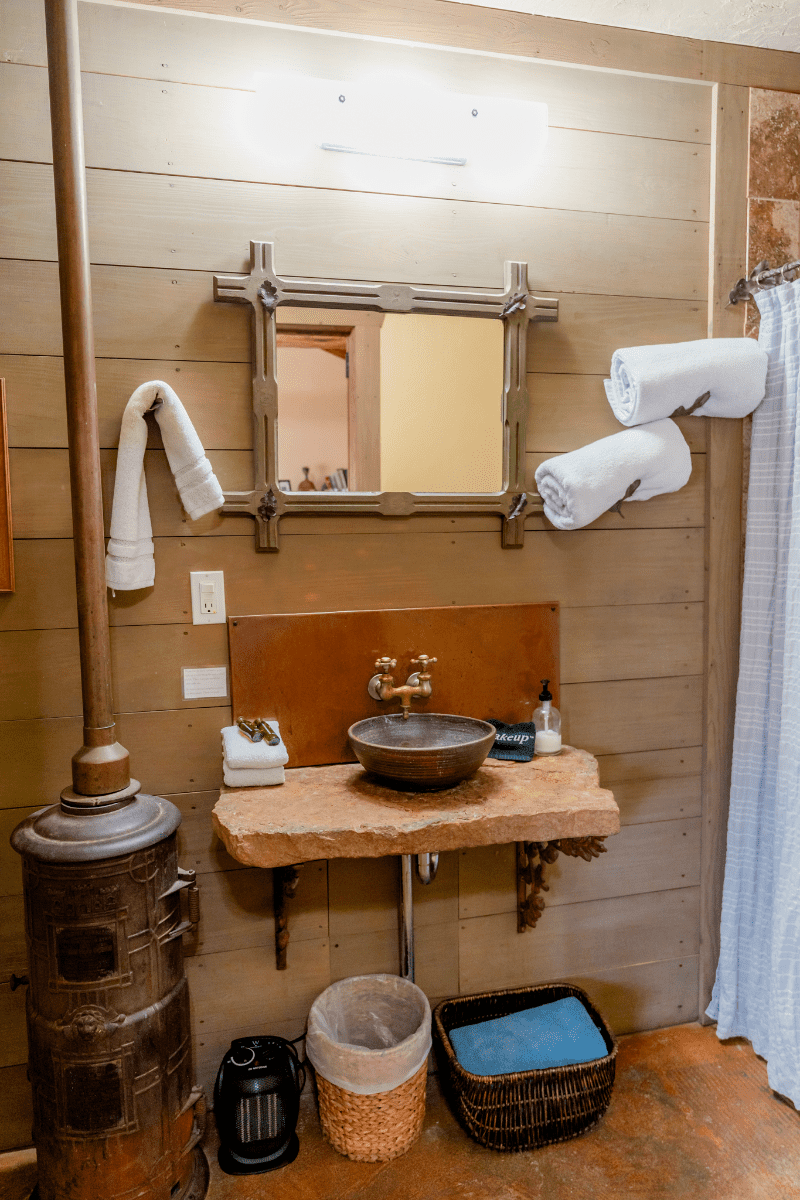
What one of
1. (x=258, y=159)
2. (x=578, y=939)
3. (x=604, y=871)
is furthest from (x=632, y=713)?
(x=258, y=159)

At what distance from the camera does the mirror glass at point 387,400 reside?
166 cm

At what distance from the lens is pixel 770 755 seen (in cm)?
186

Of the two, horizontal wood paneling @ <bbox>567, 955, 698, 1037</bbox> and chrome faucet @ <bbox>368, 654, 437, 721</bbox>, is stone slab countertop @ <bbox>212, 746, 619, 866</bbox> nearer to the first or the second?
chrome faucet @ <bbox>368, 654, 437, 721</bbox>

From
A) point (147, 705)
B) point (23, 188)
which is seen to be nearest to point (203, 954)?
point (147, 705)

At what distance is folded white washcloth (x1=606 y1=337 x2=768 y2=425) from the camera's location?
172 cm

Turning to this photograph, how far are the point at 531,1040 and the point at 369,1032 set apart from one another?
1.21 feet

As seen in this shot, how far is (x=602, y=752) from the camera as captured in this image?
6.31ft

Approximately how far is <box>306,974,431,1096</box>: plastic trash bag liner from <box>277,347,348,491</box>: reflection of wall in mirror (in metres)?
1.16

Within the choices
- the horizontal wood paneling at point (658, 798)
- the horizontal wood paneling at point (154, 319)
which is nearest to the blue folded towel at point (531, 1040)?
the horizontal wood paneling at point (658, 798)

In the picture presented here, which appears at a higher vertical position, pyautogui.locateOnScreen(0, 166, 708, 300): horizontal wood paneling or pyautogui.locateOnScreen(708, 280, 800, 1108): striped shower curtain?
pyautogui.locateOnScreen(0, 166, 708, 300): horizontal wood paneling

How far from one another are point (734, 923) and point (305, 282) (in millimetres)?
1874

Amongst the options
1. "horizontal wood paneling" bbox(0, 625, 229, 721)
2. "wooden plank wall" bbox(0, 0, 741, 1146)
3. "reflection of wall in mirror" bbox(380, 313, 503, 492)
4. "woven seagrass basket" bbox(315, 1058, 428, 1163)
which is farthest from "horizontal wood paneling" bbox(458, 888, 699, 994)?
"reflection of wall in mirror" bbox(380, 313, 503, 492)

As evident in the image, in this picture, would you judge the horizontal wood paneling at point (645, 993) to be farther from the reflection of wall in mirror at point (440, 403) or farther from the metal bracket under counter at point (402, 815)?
the reflection of wall in mirror at point (440, 403)

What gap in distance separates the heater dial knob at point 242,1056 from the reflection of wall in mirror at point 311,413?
1.22 meters
